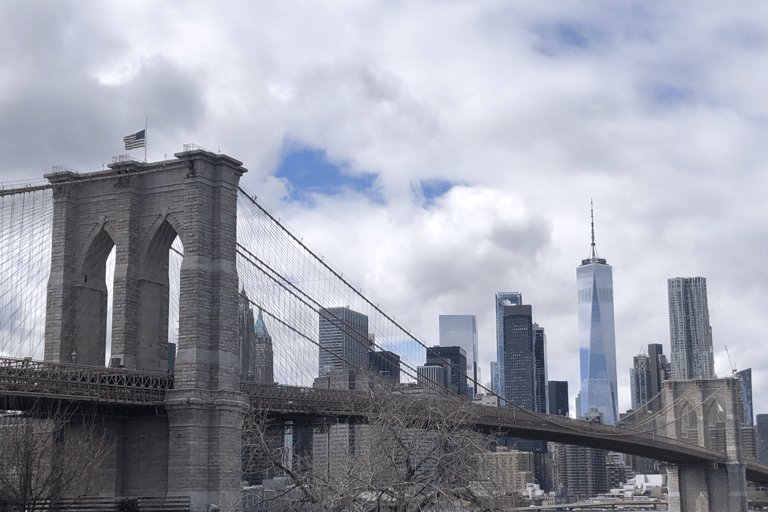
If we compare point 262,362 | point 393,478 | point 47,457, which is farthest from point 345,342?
point 393,478

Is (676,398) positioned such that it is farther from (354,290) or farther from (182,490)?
(182,490)

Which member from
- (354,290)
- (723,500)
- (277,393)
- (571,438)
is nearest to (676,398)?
(723,500)

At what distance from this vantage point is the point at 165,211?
148ft

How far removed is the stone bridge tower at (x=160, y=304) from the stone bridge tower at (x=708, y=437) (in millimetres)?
69705

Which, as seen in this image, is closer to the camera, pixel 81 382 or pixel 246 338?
pixel 81 382

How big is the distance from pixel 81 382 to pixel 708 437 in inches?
3754

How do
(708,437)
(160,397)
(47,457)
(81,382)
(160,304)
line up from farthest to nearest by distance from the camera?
(708,437)
(160,304)
(160,397)
(47,457)
(81,382)

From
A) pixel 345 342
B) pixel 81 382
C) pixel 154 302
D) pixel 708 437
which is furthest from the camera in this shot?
pixel 708 437

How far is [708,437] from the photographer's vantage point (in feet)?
393

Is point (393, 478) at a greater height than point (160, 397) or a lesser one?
lesser

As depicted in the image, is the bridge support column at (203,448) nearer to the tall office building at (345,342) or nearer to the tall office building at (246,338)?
the tall office building at (246,338)

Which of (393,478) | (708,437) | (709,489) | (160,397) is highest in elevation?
(160,397)

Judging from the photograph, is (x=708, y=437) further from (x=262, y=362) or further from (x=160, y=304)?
(x=160, y=304)

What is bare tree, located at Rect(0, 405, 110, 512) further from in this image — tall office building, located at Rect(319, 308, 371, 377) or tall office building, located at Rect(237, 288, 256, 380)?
tall office building, located at Rect(319, 308, 371, 377)
